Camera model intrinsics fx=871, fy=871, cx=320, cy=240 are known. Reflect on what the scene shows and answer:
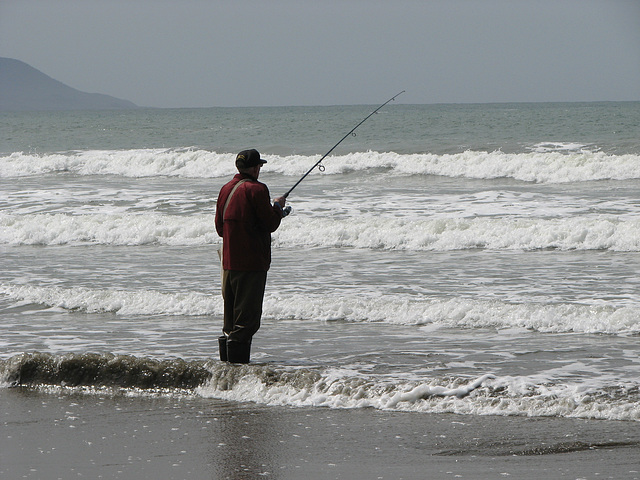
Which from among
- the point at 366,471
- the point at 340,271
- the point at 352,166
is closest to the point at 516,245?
the point at 340,271

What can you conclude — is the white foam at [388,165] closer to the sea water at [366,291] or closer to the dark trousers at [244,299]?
the sea water at [366,291]

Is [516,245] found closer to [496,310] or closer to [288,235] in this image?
[288,235]

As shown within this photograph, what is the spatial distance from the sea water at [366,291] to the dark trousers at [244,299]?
0.21m

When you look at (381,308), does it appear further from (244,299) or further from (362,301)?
(244,299)

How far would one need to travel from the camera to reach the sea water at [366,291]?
4.98 metres

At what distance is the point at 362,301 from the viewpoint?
23.9ft

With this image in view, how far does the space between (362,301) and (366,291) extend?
1.02 metres

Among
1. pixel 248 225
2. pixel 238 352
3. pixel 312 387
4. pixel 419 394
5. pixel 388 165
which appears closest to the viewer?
pixel 419 394

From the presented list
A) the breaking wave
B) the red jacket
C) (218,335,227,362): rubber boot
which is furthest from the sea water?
the red jacket

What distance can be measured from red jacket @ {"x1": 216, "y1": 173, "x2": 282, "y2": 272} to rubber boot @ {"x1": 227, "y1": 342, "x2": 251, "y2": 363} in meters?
0.47

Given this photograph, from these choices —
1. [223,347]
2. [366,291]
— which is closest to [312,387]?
[223,347]

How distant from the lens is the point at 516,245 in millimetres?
11500

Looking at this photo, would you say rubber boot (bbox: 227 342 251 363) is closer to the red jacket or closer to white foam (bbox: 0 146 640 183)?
the red jacket

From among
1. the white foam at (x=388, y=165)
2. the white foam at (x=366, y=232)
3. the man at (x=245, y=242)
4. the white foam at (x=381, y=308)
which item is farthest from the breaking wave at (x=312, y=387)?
the white foam at (x=388, y=165)
